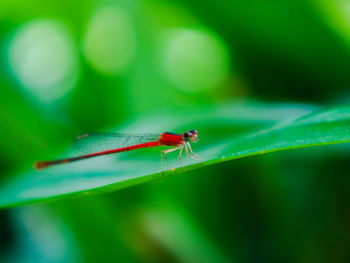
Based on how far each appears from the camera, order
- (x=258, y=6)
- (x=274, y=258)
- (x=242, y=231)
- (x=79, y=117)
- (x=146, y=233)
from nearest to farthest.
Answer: (x=274, y=258)
(x=242, y=231)
(x=146, y=233)
(x=258, y=6)
(x=79, y=117)


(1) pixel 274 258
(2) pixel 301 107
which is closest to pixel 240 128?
(2) pixel 301 107

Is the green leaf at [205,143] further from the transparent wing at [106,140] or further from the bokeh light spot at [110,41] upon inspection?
the bokeh light spot at [110,41]

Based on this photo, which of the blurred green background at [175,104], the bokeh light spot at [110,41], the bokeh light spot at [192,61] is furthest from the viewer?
the bokeh light spot at [192,61]

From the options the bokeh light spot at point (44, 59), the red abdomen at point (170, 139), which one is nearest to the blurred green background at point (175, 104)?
the bokeh light spot at point (44, 59)

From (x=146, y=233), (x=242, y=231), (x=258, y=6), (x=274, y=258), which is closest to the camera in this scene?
(x=274, y=258)

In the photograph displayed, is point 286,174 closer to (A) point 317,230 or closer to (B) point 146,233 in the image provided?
(A) point 317,230

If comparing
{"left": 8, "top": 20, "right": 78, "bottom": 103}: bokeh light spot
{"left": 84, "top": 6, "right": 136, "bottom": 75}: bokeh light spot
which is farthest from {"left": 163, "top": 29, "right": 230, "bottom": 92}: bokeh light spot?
{"left": 8, "top": 20, "right": 78, "bottom": 103}: bokeh light spot

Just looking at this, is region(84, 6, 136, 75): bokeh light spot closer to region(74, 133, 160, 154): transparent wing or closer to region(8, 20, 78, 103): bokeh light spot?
region(8, 20, 78, 103): bokeh light spot
